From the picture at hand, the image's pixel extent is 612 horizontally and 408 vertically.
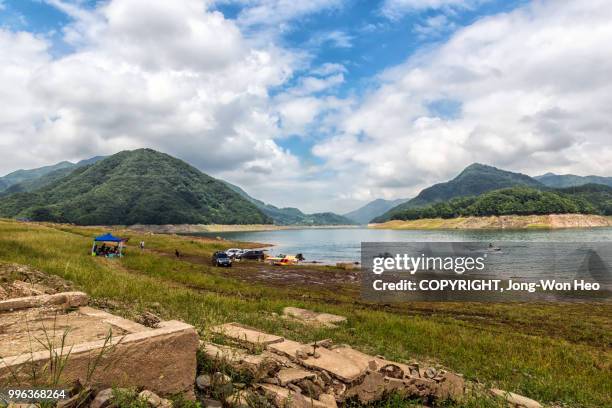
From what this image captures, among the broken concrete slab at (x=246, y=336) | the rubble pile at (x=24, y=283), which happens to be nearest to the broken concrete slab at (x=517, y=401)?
the broken concrete slab at (x=246, y=336)

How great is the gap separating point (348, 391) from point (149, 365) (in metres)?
3.66

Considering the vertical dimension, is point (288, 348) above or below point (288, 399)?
below

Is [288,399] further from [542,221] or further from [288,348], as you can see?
[542,221]

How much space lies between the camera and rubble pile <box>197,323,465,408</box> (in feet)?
20.2

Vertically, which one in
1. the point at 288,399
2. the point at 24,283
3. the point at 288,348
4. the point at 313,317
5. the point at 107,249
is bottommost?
the point at 313,317

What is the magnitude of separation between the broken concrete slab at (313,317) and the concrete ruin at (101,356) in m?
9.49

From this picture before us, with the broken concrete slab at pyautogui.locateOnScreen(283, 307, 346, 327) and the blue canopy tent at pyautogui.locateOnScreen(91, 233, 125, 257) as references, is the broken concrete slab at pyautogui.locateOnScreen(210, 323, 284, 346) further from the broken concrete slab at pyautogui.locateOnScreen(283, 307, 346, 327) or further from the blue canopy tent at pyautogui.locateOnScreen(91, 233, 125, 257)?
the blue canopy tent at pyautogui.locateOnScreen(91, 233, 125, 257)

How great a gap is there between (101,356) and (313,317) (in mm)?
12752

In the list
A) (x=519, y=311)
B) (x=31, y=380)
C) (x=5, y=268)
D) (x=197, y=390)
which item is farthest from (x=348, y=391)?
(x=519, y=311)

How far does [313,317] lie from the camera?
1678 centimetres

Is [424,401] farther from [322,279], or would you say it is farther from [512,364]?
[322,279]

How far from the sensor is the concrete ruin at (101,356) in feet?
14.7

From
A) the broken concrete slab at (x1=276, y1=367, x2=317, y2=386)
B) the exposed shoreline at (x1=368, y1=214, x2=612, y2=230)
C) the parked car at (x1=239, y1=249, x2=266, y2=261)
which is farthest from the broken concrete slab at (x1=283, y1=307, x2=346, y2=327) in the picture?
the exposed shoreline at (x1=368, y1=214, x2=612, y2=230)

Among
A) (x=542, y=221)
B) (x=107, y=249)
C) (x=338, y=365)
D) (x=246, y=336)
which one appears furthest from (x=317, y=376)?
(x=542, y=221)
